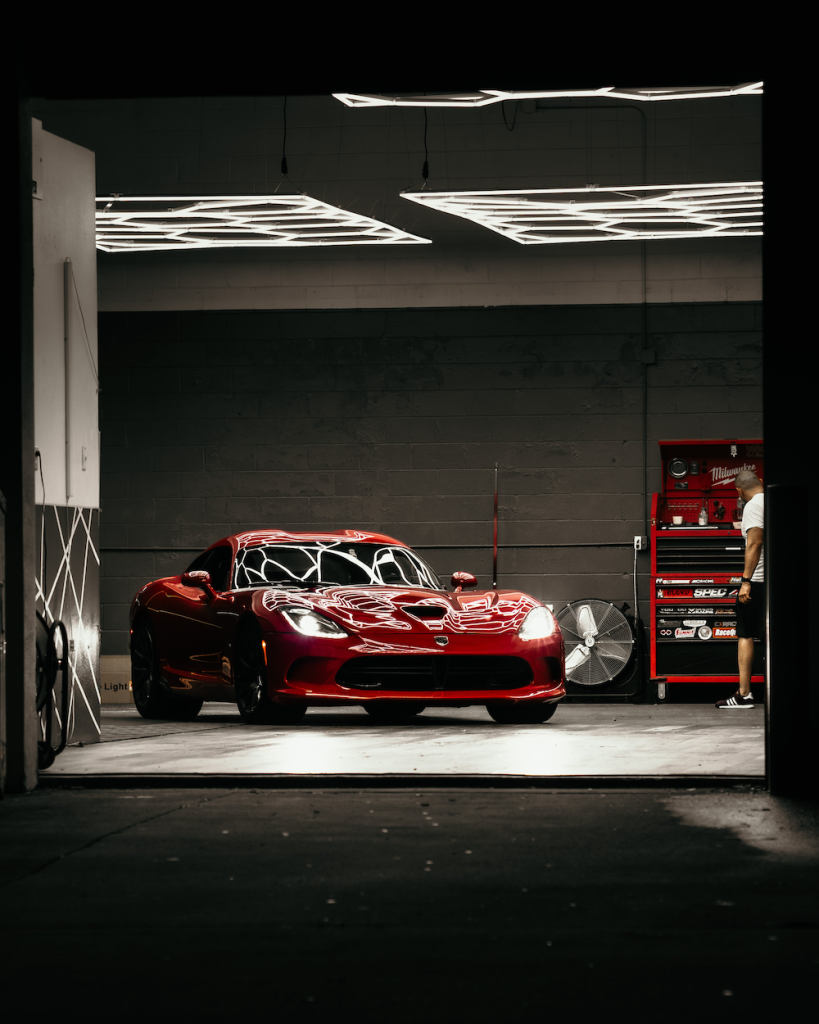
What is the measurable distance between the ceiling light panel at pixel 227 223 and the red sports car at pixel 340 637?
262cm

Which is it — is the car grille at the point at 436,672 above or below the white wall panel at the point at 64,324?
below

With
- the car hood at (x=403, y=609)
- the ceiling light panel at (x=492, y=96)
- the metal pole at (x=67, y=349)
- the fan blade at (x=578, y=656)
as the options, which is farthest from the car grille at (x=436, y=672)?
the fan blade at (x=578, y=656)

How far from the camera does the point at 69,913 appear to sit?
4.59 metres

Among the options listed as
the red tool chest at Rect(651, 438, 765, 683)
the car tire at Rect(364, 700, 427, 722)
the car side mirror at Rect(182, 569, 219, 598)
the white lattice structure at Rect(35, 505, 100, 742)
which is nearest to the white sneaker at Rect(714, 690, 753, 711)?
the red tool chest at Rect(651, 438, 765, 683)

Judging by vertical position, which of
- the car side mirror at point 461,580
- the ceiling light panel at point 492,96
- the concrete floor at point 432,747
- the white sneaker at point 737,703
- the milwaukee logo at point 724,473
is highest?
the ceiling light panel at point 492,96

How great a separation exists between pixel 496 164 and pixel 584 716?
19.7ft

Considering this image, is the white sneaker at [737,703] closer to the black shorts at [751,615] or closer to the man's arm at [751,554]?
the black shorts at [751,615]

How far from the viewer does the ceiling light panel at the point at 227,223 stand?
11.5 metres

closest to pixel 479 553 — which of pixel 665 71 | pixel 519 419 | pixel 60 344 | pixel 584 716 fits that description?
pixel 519 419

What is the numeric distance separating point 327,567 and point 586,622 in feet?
14.9

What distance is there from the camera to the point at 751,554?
1251 cm

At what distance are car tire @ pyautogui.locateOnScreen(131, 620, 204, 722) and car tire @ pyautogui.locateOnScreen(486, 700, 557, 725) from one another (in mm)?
2405

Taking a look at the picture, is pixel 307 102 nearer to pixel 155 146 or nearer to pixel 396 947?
pixel 155 146

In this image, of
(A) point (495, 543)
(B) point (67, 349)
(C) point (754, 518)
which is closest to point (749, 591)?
(C) point (754, 518)
